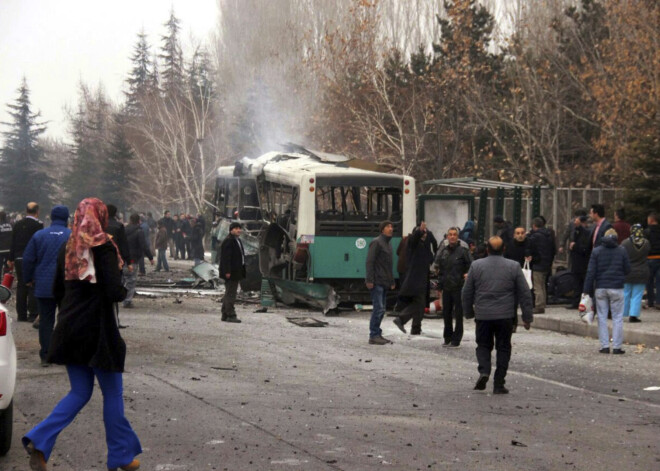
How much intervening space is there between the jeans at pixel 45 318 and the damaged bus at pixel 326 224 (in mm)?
9645

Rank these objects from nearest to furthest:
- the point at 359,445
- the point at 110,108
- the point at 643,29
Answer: the point at 359,445, the point at 643,29, the point at 110,108

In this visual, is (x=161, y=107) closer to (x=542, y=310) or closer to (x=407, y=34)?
(x=407, y=34)

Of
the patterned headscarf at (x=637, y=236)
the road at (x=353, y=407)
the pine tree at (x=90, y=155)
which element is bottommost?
the road at (x=353, y=407)

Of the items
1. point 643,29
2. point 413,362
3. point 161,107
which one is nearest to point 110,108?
point 161,107

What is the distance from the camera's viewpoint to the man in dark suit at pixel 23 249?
1630 centimetres

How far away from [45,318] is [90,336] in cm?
588

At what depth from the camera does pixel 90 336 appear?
6848mm

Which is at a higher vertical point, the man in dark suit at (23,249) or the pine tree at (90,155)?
the pine tree at (90,155)

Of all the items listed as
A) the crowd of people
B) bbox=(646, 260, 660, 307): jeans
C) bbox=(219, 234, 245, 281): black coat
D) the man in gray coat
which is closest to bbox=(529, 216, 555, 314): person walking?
the crowd of people

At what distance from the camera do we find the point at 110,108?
103 metres

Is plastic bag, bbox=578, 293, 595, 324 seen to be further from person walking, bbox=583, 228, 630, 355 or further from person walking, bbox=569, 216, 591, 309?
person walking, bbox=569, 216, 591, 309

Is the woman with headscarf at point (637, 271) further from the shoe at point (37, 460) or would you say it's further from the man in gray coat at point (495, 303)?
the shoe at point (37, 460)

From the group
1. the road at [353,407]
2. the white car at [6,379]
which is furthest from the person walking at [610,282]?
the white car at [6,379]

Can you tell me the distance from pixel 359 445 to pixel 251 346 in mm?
7325
